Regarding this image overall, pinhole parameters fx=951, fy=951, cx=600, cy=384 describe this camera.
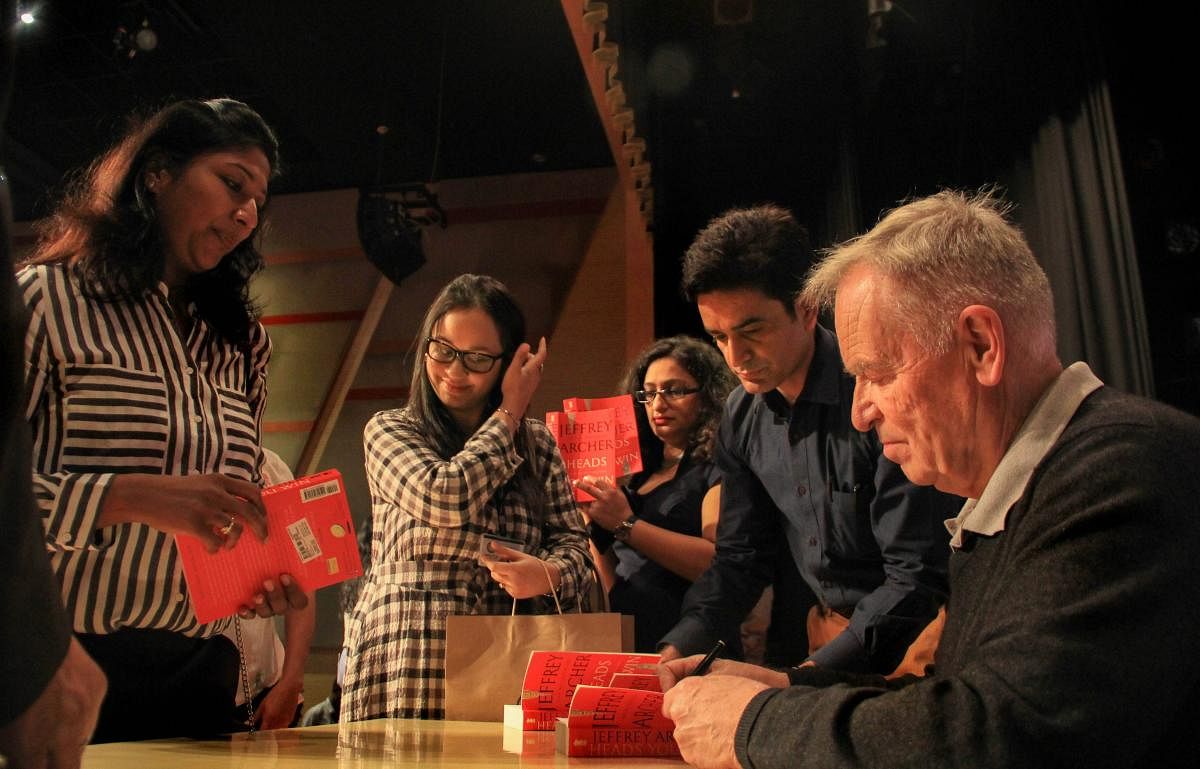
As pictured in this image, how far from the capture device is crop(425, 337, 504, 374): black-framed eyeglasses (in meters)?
2.14

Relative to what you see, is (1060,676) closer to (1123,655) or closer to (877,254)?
(1123,655)

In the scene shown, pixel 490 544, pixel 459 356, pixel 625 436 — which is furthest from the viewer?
pixel 625 436

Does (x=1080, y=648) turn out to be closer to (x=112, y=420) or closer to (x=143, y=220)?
(x=112, y=420)

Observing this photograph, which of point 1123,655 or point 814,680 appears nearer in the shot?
point 1123,655

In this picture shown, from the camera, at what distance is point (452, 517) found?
1875mm

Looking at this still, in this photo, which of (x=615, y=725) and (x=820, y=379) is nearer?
(x=615, y=725)

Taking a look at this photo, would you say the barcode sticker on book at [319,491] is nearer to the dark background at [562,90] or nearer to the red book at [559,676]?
the red book at [559,676]

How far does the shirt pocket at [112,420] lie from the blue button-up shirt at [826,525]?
106cm

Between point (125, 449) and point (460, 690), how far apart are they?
2.17ft

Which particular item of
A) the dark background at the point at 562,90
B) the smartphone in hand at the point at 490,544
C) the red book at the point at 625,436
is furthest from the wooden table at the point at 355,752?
the dark background at the point at 562,90

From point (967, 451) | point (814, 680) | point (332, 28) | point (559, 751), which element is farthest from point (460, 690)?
point (332, 28)

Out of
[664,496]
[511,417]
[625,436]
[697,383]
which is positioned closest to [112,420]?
[511,417]

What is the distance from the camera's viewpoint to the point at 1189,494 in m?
0.85

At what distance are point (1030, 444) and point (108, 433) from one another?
1.25 m
